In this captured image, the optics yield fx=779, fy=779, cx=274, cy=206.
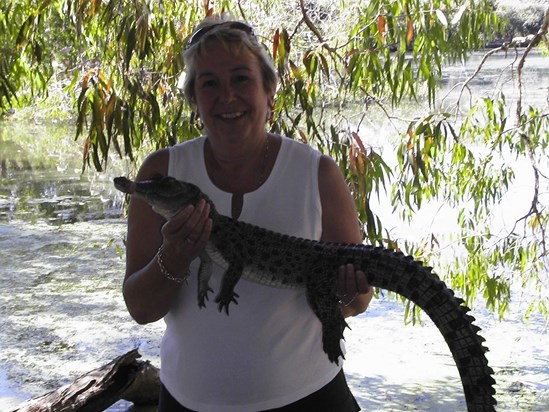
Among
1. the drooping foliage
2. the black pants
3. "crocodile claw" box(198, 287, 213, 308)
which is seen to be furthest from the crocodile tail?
the drooping foliage

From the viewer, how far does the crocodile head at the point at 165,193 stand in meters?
1.46

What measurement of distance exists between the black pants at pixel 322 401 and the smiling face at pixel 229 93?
0.52 meters

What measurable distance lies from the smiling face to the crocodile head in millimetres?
126

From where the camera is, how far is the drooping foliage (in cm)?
311

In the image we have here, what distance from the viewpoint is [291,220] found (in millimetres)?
1564

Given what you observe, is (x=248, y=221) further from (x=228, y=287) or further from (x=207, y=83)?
(x=207, y=83)

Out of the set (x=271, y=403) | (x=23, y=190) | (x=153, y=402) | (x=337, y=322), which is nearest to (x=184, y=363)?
(x=271, y=403)

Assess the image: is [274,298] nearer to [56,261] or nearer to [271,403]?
[271,403]

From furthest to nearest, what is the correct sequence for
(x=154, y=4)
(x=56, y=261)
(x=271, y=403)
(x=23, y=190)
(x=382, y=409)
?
(x=23, y=190)
(x=56, y=261)
(x=382, y=409)
(x=154, y=4)
(x=271, y=403)

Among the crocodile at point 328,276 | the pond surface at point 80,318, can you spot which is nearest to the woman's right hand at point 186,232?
the crocodile at point 328,276

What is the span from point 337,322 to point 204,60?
1.92 ft

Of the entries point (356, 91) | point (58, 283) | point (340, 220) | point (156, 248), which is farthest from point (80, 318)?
point (340, 220)

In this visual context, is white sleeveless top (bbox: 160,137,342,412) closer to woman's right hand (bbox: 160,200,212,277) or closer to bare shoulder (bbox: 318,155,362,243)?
bare shoulder (bbox: 318,155,362,243)

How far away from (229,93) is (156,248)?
34cm
